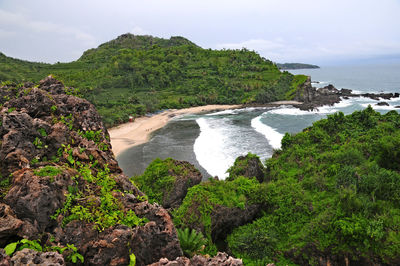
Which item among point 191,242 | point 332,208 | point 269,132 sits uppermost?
point 191,242

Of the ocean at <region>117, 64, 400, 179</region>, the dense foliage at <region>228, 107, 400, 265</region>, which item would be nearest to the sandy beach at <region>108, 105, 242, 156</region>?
the ocean at <region>117, 64, 400, 179</region>

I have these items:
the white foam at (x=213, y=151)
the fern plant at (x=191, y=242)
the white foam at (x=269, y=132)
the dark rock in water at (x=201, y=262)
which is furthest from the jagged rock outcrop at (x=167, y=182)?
the white foam at (x=269, y=132)

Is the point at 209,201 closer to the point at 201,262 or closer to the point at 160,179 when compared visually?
the point at 160,179

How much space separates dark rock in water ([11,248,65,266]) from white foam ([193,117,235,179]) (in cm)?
2107

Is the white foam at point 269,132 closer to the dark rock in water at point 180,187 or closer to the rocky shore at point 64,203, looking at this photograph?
the dark rock in water at point 180,187

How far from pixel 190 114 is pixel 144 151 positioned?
3248 centimetres

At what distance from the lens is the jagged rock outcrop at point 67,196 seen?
22.6ft

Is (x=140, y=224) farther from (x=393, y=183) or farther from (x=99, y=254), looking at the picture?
(x=393, y=183)

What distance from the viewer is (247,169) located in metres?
20.9

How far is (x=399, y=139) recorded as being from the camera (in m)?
17.5

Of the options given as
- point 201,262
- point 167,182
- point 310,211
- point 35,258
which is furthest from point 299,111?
point 35,258

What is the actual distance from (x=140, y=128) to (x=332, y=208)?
42453 mm

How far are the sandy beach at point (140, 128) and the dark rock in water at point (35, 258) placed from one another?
1215 inches

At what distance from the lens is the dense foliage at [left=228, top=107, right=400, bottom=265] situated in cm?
1188
